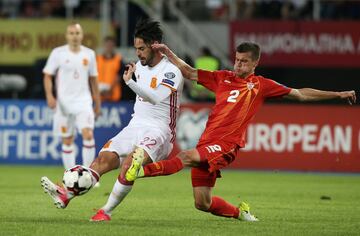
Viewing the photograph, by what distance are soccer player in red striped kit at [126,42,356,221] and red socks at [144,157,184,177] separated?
1.07ft

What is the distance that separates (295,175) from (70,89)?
5169 mm

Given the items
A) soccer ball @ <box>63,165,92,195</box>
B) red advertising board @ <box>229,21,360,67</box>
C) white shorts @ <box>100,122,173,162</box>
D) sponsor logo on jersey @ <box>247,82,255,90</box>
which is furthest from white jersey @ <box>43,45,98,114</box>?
red advertising board @ <box>229,21,360,67</box>

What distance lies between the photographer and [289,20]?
25.9 m

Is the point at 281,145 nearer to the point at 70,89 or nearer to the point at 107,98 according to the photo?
the point at 107,98

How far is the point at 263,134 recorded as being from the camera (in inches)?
817

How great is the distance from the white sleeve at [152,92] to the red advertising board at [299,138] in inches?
373

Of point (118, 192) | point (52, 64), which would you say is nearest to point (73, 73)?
point (52, 64)

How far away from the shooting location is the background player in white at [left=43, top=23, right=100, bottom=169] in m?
16.5

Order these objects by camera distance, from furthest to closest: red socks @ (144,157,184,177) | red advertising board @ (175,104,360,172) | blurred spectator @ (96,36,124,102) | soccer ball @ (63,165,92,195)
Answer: blurred spectator @ (96,36,124,102) → red advertising board @ (175,104,360,172) → soccer ball @ (63,165,92,195) → red socks @ (144,157,184,177)

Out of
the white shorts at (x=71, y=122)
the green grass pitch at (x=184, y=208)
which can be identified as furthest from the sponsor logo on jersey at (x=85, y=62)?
the green grass pitch at (x=184, y=208)

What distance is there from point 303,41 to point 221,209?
587 inches

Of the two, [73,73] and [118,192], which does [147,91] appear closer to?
[118,192]

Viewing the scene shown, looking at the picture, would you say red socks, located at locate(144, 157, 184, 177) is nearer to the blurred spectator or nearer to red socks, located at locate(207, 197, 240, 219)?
red socks, located at locate(207, 197, 240, 219)

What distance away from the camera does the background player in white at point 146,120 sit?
11031 millimetres
